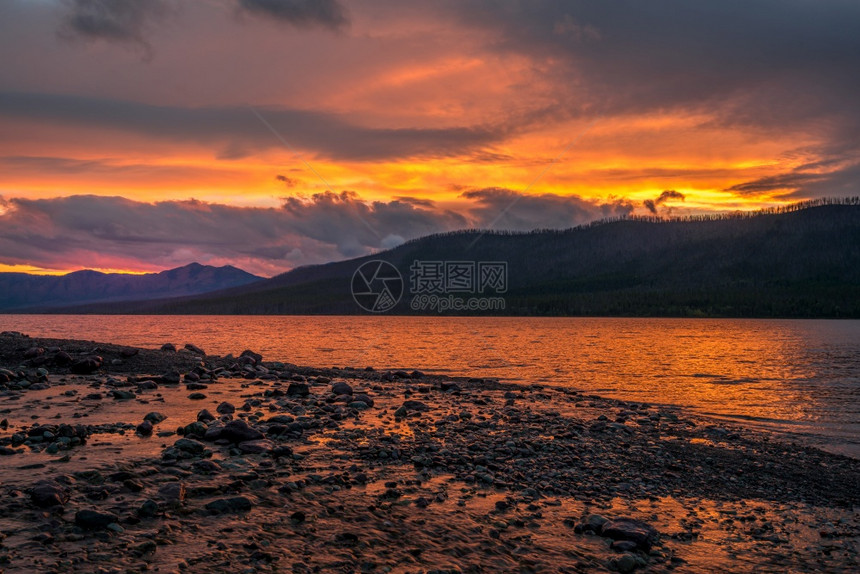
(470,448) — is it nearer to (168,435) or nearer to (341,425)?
Result: (341,425)

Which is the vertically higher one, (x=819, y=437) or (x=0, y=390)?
(x=0, y=390)

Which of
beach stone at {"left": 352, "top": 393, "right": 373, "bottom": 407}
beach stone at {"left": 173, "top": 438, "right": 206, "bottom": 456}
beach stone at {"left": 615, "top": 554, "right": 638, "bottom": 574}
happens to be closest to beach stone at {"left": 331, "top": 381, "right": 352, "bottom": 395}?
beach stone at {"left": 352, "top": 393, "right": 373, "bottom": 407}

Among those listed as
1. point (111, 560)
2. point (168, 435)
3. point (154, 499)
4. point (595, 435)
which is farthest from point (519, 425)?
point (111, 560)

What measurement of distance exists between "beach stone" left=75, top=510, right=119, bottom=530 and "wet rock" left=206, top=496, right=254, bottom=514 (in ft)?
4.96

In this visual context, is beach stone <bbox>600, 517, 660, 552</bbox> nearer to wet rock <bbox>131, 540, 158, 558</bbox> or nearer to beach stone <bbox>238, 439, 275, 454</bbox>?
wet rock <bbox>131, 540, 158, 558</bbox>

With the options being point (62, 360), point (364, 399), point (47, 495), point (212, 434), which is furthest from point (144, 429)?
point (62, 360)

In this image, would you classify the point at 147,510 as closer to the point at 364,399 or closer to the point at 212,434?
the point at 212,434

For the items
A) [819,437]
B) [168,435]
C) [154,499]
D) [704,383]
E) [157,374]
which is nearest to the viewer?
[154,499]

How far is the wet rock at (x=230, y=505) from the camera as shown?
9.47m

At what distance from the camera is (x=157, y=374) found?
86.6 feet

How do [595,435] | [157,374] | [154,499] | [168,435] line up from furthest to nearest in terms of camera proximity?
[157,374] < [595,435] < [168,435] < [154,499]

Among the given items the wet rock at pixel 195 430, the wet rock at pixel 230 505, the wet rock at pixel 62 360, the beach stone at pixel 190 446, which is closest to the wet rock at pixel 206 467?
the beach stone at pixel 190 446

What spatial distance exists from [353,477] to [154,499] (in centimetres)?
385

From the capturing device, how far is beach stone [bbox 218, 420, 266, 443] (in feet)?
45.1
